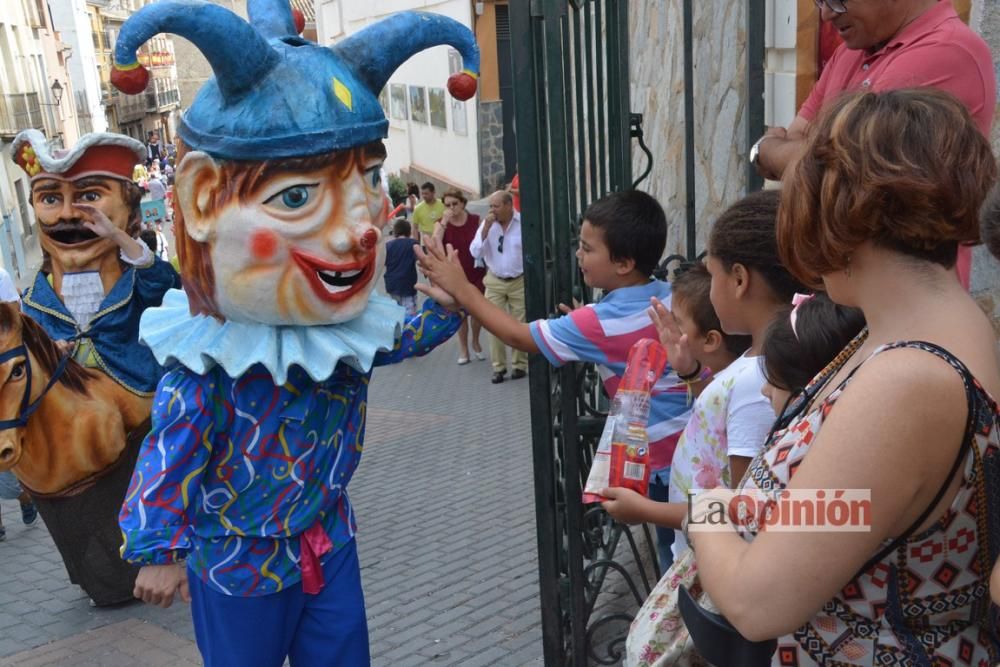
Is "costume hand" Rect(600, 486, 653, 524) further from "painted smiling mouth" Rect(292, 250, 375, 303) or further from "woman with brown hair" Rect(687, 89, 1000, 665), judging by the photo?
"painted smiling mouth" Rect(292, 250, 375, 303)

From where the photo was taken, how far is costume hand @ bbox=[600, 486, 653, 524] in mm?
2170

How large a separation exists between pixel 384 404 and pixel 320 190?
6271 millimetres

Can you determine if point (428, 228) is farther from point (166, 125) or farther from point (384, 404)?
point (166, 125)

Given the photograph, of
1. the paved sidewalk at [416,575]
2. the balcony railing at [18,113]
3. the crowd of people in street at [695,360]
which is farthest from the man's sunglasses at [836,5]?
the balcony railing at [18,113]

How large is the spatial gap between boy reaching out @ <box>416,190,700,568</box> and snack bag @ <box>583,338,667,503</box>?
0.15 metres

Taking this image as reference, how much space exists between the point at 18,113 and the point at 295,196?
27.6 metres

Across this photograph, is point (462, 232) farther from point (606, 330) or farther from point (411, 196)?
point (606, 330)

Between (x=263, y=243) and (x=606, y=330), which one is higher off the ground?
(x=263, y=243)

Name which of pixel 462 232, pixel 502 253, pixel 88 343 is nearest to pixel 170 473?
pixel 88 343

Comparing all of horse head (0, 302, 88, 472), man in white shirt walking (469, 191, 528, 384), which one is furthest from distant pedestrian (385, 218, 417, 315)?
horse head (0, 302, 88, 472)

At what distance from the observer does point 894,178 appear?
1.32 meters

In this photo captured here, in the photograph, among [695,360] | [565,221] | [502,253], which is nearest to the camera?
[695,360]

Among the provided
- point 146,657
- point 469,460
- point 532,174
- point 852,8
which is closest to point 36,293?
point 146,657

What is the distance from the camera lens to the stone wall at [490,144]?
59.6 feet
